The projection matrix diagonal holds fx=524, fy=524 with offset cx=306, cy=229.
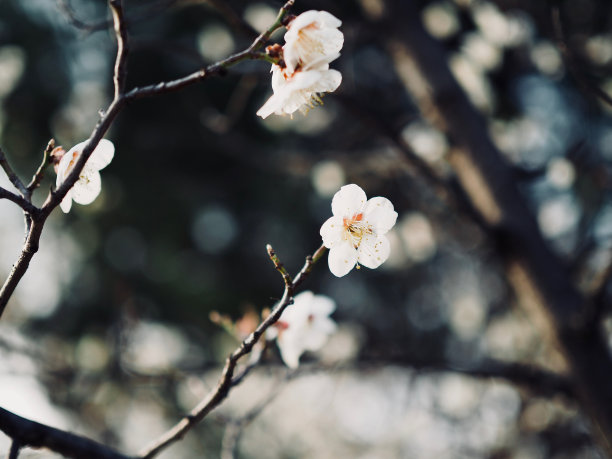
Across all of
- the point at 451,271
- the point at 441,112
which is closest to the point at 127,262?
the point at 451,271

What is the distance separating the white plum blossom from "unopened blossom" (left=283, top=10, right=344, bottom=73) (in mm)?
536

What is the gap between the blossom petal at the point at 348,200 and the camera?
80 centimetres

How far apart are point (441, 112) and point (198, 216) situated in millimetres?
3396

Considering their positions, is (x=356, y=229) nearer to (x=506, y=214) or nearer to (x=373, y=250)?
(x=373, y=250)

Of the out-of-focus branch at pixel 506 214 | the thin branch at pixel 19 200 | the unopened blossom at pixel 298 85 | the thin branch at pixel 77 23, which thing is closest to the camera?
the thin branch at pixel 19 200

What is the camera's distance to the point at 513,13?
2.18 metres

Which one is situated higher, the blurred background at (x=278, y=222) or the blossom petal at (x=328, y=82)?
the blurred background at (x=278, y=222)

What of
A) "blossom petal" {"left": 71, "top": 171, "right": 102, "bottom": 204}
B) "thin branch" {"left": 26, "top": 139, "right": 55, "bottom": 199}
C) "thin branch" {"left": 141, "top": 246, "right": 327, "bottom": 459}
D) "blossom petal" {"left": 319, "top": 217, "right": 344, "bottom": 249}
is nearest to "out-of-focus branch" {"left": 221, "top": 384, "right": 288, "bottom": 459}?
"thin branch" {"left": 141, "top": 246, "right": 327, "bottom": 459}

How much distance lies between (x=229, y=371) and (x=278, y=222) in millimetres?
4313

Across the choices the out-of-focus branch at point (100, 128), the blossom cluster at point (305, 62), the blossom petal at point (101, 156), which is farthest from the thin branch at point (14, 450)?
the blossom cluster at point (305, 62)

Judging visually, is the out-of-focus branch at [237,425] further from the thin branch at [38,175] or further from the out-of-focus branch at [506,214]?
the out-of-focus branch at [506,214]

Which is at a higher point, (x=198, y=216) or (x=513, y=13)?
(x=198, y=216)

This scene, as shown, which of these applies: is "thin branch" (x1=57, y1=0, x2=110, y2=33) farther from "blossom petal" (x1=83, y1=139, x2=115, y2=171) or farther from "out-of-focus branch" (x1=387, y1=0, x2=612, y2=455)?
"out-of-focus branch" (x1=387, y1=0, x2=612, y2=455)

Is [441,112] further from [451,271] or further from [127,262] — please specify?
[127,262]
